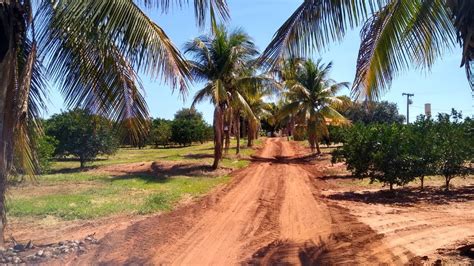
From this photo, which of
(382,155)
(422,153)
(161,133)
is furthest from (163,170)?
(161,133)

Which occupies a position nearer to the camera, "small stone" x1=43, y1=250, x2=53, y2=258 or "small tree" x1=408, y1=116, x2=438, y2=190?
"small stone" x1=43, y1=250, x2=53, y2=258

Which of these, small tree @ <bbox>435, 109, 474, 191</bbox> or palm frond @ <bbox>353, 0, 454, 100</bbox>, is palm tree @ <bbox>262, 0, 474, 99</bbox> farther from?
small tree @ <bbox>435, 109, 474, 191</bbox>

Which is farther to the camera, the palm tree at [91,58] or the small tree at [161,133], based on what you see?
the small tree at [161,133]

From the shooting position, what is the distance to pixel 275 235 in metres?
9.55

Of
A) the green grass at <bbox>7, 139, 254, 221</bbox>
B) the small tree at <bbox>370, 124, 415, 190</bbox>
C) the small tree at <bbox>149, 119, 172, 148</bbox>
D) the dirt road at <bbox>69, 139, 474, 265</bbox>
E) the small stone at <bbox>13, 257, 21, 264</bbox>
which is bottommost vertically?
the dirt road at <bbox>69, 139, 474, 265</bbox>

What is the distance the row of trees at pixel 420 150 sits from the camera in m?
15.5

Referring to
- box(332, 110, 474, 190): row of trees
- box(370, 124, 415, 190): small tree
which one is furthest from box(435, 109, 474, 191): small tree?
box(370, 124, 415, 190): small tree

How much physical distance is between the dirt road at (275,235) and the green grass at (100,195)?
1.48 m

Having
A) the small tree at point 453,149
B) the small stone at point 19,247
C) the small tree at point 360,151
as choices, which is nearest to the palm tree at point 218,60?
the small tree at point 360,151

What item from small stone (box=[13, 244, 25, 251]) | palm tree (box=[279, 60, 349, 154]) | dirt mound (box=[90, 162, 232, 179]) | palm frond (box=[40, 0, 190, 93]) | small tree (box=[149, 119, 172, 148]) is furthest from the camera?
small tree (box=[149, 119, 172, 148])

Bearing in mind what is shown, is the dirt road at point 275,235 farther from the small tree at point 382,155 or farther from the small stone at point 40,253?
the small tree at point 382,155

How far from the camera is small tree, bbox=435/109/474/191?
15781 mm

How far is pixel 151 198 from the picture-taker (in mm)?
14547

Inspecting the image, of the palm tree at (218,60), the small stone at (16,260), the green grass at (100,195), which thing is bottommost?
the small stone at (16,260)
